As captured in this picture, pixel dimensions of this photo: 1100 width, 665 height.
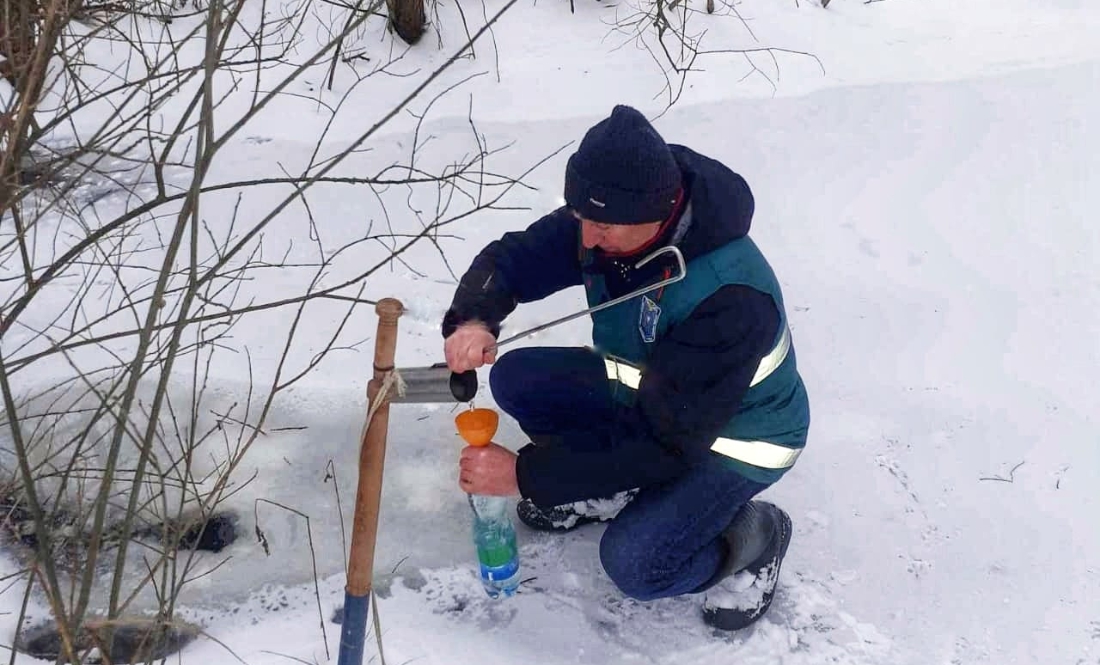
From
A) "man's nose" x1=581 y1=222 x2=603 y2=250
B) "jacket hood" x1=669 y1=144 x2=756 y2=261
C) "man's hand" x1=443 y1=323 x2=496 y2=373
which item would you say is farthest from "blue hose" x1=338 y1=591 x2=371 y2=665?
"jacket hood" x1=669 y1=144 x2=756 y2=261

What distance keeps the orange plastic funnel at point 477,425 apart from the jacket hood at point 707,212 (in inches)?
21.5

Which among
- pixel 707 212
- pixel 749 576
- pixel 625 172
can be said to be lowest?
pixel 749 576

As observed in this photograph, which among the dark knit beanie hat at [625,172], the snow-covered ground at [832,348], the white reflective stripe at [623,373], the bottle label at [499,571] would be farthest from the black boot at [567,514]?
the dark knit beanie hat at [625,172]

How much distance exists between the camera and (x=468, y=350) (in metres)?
1.94

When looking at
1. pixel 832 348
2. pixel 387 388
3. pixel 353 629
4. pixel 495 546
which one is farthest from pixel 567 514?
pixel 832 348

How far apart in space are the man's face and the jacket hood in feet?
0.21

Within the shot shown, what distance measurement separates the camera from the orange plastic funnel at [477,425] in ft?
6.31

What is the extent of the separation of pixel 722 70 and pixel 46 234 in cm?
321

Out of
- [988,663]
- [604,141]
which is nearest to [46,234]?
[604,141]

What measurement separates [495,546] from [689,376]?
0.76m

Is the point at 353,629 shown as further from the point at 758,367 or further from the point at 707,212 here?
the point at 707,212

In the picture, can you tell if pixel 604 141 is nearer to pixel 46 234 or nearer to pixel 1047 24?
pixel 46 234

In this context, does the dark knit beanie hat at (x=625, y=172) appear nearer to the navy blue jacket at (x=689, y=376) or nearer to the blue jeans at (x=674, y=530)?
the navy blue jacket at (x=689, y=376)

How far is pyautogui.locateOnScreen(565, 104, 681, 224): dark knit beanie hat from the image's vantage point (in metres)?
1.74
